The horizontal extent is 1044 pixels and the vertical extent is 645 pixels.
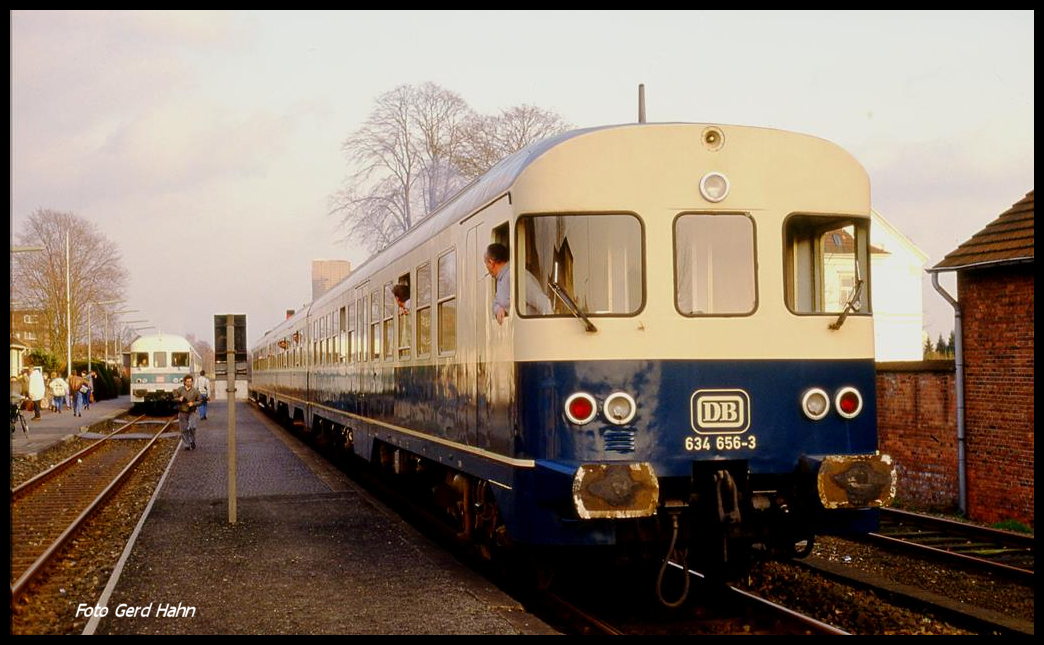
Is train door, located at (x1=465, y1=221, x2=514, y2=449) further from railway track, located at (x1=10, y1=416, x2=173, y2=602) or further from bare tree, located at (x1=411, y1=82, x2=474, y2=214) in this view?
bare tree, located at (x1=411, y1=82, x2=474, y2=214)

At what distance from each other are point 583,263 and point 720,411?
1.27 m

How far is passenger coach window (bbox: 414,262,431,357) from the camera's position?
9.70 metres

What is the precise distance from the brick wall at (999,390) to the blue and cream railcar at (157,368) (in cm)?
3080

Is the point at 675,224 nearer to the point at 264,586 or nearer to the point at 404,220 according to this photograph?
the point at 264,586

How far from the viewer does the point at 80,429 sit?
2964 centimetres

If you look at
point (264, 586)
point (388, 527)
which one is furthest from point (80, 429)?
point (264, 586)

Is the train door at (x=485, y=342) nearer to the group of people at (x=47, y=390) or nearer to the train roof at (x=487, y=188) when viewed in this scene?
the train roof at (x=487, y=188)

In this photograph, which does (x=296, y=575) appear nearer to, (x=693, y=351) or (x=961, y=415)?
(x=693, y=351)

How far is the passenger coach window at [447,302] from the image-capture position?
28.7 ft

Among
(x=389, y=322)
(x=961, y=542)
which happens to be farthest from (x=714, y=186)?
(x=961, y=542)

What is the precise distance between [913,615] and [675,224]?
316cm

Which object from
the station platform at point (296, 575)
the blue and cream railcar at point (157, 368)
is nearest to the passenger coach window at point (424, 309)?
the station platform at point (296, 575)

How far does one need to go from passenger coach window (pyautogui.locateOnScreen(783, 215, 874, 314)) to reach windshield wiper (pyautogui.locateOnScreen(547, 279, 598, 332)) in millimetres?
1363

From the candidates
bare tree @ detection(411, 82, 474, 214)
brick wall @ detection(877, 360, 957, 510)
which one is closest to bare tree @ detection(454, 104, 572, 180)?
bare tree @ detection(411, 82, 474, 214)
